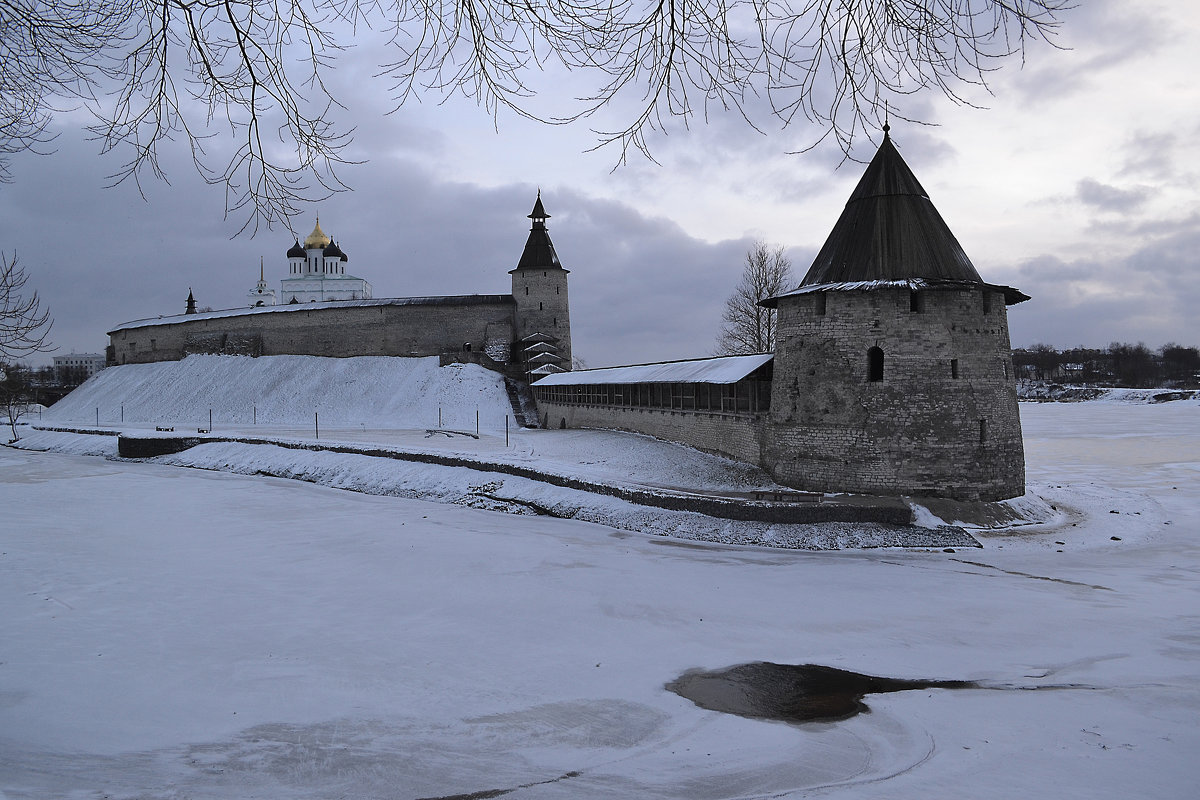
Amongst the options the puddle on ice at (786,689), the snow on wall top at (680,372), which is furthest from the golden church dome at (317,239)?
the puddle on ice at (786,689)

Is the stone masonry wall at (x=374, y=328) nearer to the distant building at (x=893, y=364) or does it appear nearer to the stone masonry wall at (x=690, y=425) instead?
the stone masonry wall at (x=690, y=425)

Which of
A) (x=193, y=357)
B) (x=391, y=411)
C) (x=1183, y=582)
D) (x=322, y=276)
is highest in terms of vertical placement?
(x=322, y=276)

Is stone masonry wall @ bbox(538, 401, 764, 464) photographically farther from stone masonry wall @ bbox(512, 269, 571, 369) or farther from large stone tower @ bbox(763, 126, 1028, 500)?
stone masonry wall @ bbox(512, 269, 571, 369)

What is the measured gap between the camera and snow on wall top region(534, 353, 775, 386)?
16.6 meters

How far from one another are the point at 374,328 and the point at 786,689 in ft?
118

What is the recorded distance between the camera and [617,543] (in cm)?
1228

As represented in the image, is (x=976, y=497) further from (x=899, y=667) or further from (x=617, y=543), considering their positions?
(x=899, y=667)

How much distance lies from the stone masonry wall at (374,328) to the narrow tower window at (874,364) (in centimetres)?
2676

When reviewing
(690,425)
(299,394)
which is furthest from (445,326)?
(690,425)

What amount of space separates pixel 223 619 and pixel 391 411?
26.6 metres

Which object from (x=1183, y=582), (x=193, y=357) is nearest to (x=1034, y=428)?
(x=1183, y=582)

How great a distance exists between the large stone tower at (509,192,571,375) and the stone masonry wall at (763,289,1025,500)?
24.4 m

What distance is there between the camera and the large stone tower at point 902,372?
13289 mm

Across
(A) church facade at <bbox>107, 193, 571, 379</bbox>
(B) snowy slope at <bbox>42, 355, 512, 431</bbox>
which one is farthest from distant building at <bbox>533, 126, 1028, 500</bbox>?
(A) church facade at <bbox>107, 193, 571, 379</bbox>
